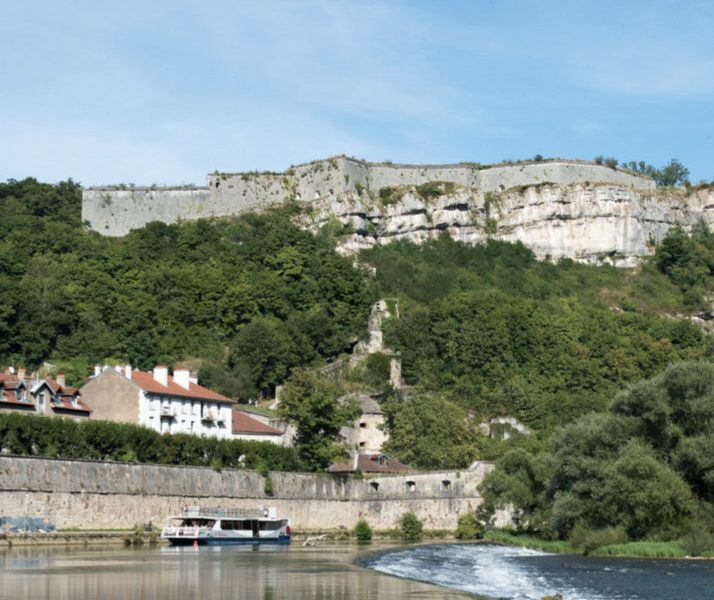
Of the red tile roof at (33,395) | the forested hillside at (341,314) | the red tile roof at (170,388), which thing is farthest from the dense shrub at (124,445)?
the forested hillside at (341,314)

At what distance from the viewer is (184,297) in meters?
116

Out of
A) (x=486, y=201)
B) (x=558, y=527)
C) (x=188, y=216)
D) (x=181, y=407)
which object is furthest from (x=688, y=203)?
(x=558, y=527)

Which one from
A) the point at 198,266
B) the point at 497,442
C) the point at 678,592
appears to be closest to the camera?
the point at 678,592

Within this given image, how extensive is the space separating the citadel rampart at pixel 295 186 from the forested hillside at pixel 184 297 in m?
3.77

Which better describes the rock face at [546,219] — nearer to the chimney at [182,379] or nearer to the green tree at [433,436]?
the green tree at [433,436]

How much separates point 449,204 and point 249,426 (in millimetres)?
51628

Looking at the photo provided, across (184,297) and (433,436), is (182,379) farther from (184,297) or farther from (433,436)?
(184,297)

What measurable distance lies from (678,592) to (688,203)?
11118 cm

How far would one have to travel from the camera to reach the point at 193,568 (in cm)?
5019

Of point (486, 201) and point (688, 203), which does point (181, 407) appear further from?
point (688, 203)

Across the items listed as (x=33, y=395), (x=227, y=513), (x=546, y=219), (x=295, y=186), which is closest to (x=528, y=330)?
(x=546, y=219)

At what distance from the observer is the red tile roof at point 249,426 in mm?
93000

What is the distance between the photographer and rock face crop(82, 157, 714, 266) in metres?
136

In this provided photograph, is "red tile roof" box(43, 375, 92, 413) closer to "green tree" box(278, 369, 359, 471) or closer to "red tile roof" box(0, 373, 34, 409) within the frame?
"red tile roof" box(0, 373, 34, 409)
